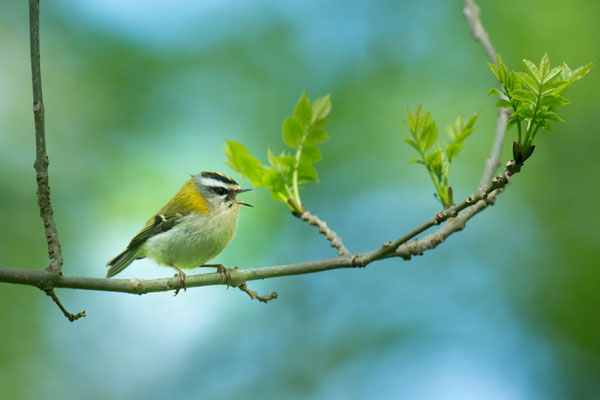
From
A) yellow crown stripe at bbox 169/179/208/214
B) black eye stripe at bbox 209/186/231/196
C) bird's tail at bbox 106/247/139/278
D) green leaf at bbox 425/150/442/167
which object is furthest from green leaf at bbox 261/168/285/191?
bird's tail at bbox 106/247/139/278

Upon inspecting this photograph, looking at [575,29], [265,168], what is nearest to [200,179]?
[265,168]

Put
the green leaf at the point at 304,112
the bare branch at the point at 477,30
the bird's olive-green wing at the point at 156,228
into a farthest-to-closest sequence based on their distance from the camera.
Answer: the bird's olive-green wing at the point at 156,228, the bare branch at the point at 477,30, the green leaf at the point at 304,112

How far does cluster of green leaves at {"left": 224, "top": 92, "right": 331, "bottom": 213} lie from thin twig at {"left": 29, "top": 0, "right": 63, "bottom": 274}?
1.79 ft

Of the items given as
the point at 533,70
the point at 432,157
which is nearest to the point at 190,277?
the point at 432,157

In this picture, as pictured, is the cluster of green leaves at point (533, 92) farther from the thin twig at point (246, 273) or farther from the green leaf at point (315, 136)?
the green leaf at point (315, 136)

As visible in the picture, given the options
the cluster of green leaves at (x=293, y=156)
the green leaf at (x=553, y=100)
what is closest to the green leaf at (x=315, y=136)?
the cluster of green leaves at (x=293, y=156)

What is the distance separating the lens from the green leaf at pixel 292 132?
1.78 meters

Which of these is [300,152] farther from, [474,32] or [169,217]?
[169,217]

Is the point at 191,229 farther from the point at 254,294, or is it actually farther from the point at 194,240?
the point at 254,294

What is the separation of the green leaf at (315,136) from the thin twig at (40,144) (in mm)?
793

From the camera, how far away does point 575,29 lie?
4578 mm

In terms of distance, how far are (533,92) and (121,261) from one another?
8.76 feet

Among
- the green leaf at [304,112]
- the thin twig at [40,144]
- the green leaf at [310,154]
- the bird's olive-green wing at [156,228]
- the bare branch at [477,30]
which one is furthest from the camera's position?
Answer: the bird's olive-green wing at [156,228]

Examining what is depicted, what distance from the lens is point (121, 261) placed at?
3.43 meters
